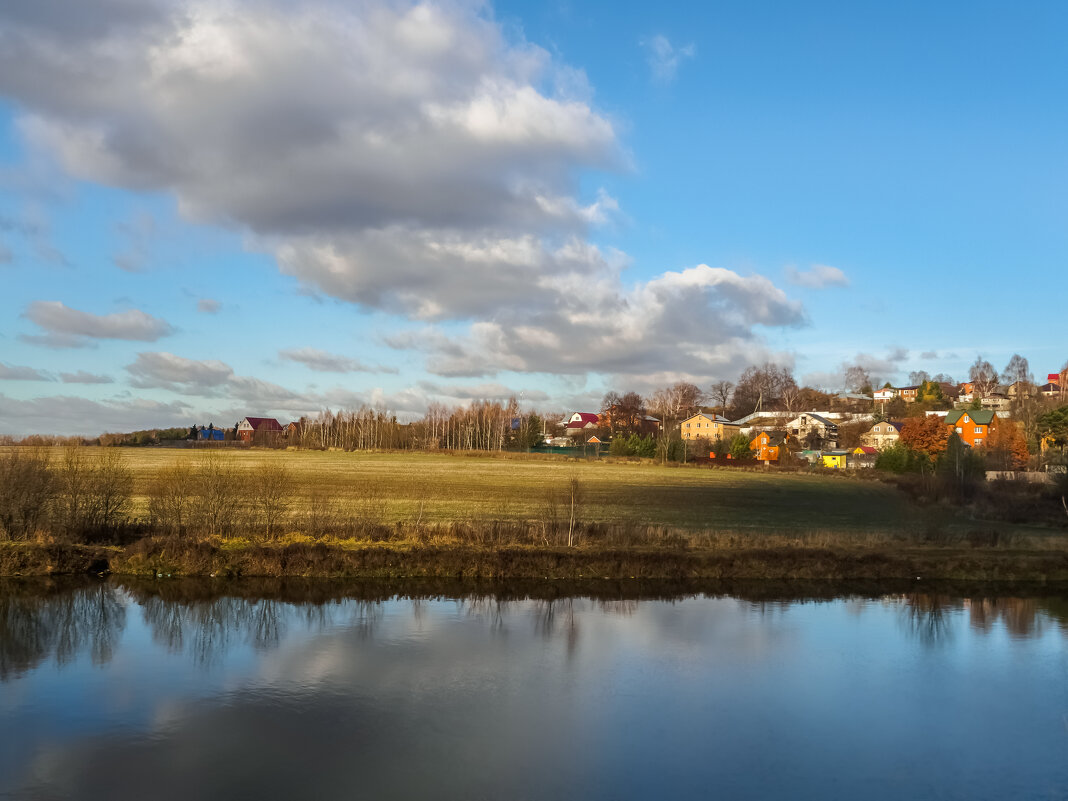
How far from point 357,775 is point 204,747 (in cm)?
262

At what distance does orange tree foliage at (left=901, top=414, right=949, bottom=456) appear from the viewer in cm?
9500

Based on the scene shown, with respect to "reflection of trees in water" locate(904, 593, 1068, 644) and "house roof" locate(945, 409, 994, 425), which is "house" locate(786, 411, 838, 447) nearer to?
"house roof" locate(945, 409, 994, 425)

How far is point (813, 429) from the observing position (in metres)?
123

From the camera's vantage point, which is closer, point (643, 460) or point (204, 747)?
point (204, 747)

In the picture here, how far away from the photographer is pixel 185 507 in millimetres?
28031

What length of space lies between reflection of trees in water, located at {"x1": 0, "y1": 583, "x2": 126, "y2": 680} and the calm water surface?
81 millimetres

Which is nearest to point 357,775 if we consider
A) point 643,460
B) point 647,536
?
point 647,536

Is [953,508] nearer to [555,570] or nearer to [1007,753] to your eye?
[555,570]

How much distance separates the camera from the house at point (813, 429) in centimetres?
12144

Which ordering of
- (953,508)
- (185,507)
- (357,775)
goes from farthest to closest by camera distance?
(953,508)
(185,507)
(357,775)

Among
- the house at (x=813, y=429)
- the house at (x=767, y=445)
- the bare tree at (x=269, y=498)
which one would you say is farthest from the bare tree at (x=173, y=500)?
the house at (x=813, y=429)

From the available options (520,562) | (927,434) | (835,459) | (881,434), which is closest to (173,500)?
(520,562)

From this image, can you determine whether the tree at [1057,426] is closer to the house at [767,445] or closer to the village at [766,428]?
the village at [766,428]

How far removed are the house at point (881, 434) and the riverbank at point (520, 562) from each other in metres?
89.8
